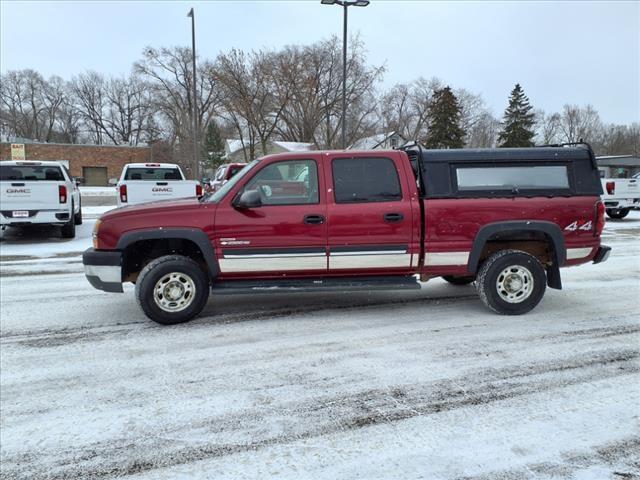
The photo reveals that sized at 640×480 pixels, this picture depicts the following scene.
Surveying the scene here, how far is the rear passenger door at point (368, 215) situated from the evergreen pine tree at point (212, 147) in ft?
185

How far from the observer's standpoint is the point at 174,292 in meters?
5.08

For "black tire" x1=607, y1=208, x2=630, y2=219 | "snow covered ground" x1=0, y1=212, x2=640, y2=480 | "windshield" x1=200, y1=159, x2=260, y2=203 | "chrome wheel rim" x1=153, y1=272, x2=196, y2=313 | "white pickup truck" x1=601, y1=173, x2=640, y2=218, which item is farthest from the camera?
"black tire" x1=607, y1=208, x2=630, y2=219

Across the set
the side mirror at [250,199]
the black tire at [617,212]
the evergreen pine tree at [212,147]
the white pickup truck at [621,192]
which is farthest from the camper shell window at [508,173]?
the evergreen pine tree at [212,147]

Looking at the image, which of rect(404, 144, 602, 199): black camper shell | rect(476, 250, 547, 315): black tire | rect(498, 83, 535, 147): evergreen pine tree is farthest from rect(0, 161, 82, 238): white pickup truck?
rect(498, 83, 535, 147): evergreen pine tree

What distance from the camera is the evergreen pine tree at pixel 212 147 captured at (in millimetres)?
59375

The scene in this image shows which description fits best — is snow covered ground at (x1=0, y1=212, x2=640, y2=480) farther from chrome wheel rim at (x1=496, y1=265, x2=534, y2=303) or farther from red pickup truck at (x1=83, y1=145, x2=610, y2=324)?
red pickup truck at (x1=83, y1=145, x2=610, y2=324)

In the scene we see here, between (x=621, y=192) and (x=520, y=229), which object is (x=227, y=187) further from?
(x=621, y=192)

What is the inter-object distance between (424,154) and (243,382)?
10.1ft

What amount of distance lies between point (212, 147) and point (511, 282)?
59.1m

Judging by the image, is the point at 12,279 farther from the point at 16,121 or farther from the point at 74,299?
the point at 16,121

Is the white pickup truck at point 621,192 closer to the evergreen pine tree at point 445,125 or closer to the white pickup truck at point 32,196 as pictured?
the white pickup truck at point 32,196

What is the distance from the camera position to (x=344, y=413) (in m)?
3.21

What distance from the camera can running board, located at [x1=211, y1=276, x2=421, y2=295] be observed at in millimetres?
5113

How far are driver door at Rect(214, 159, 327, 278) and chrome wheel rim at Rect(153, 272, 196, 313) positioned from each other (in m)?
0.38
